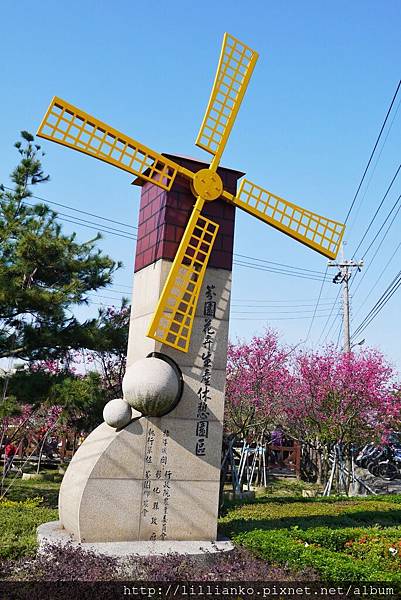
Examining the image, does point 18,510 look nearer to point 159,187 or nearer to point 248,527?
point 248,527

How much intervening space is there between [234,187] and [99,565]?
436cm

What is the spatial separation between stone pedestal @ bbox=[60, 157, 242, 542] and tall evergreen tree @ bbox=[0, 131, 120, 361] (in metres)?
3.16

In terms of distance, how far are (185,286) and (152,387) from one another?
117 centimetres

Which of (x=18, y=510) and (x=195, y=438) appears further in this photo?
(x=18, y=510)

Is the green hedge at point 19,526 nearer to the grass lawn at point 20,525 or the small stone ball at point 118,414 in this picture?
the grass lawn at point 20,525

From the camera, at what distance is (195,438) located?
663 cm

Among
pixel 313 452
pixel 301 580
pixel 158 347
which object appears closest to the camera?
pixel 301 580

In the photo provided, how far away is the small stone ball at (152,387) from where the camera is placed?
6293 millimetres

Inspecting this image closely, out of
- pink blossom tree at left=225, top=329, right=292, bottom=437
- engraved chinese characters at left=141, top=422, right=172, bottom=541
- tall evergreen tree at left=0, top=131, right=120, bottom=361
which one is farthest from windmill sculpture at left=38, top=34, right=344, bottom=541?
pink blossom tree at left=225, top=329, right=292, bottom=437

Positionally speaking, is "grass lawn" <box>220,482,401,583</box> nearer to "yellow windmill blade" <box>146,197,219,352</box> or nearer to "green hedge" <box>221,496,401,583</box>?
"green hedge" <box>221,496,401,583</box>

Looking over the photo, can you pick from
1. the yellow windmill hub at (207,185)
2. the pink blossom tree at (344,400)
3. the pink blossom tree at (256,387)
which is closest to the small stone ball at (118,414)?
the yellow windmill hub at (207,185)

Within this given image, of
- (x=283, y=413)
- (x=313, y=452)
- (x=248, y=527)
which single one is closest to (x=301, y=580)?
(x=248, y=527)

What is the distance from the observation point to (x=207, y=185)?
23.1 ft

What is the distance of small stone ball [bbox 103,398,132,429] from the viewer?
6375mm
